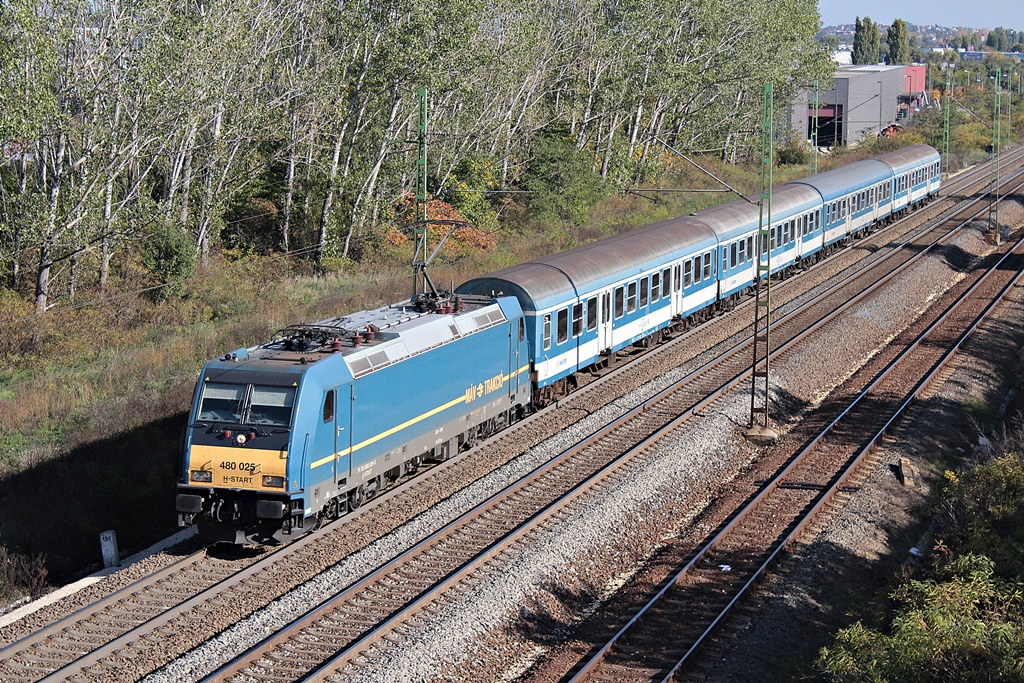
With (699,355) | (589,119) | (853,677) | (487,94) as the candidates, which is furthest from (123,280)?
(589,119)

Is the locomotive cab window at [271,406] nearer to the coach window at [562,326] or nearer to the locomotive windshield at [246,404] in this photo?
the locomotive windshield at [246,404]

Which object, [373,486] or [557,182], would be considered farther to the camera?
[557,182]

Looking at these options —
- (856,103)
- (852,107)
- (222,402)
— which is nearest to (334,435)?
(222,402)

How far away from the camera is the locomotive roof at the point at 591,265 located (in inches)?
917

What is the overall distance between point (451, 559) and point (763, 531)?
5.15m

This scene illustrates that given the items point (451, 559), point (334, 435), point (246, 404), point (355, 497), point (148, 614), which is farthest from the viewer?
point (355, 497)

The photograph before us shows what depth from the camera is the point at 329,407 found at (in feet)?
51.5

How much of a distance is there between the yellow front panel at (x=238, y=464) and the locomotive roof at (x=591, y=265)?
8829 mm

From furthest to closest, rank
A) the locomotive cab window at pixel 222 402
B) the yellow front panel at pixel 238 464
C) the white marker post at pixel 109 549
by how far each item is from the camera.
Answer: the white marker post at pixel 109 549 → the locomotive cab window at pixel 222 402 → the yellow front panel at pixel 238 464

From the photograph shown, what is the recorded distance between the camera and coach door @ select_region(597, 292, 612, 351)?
85.7 ft

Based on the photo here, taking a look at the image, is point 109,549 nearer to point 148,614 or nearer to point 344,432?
point 148,614

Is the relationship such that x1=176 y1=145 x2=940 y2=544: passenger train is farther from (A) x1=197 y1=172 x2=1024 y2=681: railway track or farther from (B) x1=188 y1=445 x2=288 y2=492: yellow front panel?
(A) x1=197 y1=172 x2=1024 y2=681: railway track

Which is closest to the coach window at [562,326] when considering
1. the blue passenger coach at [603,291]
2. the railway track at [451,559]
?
the blue passenger coach at [603,291]

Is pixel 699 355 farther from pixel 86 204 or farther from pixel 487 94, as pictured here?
pixel 487 94
